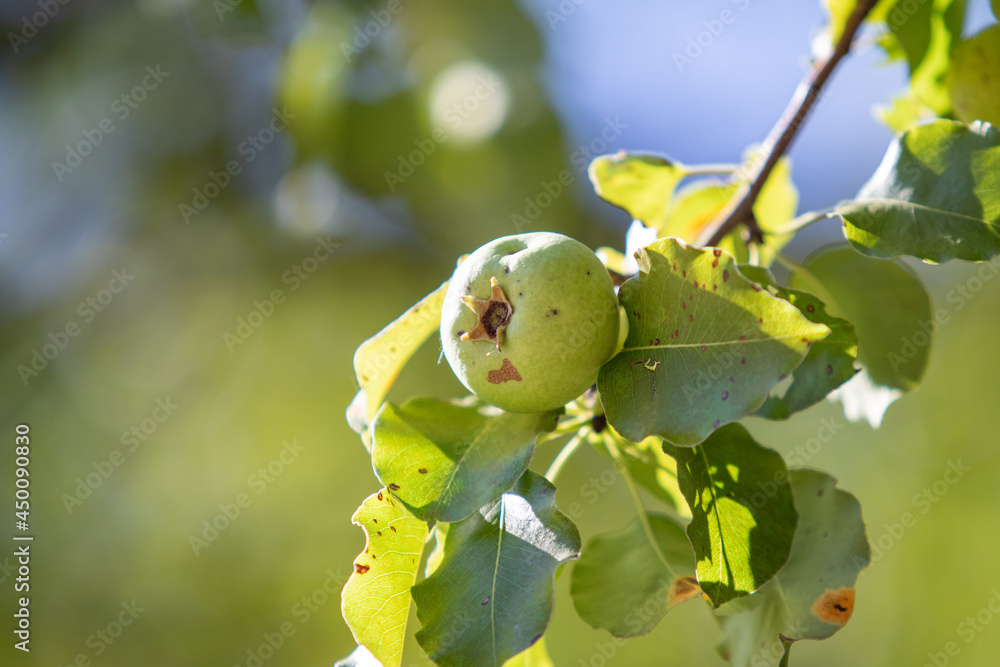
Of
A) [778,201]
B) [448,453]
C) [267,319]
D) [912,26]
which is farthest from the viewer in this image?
[267,319]

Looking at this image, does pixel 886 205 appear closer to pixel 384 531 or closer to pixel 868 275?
pixel 868 275

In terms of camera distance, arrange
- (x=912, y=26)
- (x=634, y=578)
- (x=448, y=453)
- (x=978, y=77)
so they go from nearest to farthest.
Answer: (x=448, y=453)
(x=634, y=578)
(x=978, y=77)
(x=912, y=26)

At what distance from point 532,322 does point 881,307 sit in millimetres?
718

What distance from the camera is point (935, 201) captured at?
82cm

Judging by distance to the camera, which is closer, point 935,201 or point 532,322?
point 532,322

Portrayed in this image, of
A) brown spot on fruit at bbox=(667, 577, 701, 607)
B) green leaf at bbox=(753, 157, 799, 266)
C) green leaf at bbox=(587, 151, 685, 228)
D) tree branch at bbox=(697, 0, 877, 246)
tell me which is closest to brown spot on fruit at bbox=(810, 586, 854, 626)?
brown spot on fruit at bbox=(667, 577, 701, 607)

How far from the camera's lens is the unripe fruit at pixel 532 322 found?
0.72 meters

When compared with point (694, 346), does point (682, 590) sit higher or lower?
lower

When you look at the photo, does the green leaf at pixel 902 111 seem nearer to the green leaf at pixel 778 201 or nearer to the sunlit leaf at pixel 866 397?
the green leaf at pixel 778 201

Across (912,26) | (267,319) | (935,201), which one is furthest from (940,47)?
(267,319)

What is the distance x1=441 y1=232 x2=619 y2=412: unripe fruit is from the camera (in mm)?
717

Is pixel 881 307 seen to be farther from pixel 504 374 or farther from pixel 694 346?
pixel 504 374

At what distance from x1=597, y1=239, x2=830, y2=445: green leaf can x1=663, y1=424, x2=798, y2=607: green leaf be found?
0.30ft

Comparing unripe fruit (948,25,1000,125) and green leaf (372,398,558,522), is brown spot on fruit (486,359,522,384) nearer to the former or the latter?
green leaf (372,398,558,522)
